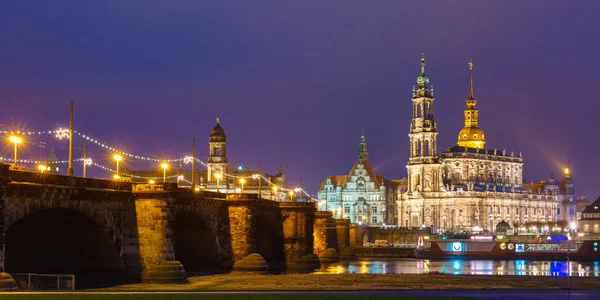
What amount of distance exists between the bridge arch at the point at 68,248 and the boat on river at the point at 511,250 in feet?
306

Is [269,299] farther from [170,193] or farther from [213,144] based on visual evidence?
[213,144]

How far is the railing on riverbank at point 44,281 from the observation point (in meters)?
49.1

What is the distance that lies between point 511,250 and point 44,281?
359 ft

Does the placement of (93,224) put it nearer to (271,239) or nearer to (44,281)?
(44,281)

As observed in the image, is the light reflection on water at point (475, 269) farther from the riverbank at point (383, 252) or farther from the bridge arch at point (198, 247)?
the riverbank at point (383, 252)

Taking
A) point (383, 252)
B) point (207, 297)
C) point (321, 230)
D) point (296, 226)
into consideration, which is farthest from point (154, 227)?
point (383, 252)

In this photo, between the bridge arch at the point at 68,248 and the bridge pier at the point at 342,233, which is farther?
the bridge pier at the point at 342,233

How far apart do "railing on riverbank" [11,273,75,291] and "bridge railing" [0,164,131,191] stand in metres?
4.91

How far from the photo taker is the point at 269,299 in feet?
143

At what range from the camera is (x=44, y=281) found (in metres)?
50.2

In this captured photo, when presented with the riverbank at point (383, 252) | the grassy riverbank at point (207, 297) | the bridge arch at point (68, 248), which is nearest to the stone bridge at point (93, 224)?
the bridge arch at point (68, 248)

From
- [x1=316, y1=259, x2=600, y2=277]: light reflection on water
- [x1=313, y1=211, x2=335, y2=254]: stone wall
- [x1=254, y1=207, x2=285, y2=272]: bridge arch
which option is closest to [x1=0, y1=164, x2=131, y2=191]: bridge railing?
[x1=316, y1=259, x2=600, y2=277]: light reflection on water

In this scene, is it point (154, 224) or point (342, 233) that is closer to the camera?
point (154, 224)

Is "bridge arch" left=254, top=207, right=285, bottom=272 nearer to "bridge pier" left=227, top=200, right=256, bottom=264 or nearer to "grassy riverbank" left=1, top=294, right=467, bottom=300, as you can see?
"bridge pier" left=227, top=200, right=256, bottom=264
